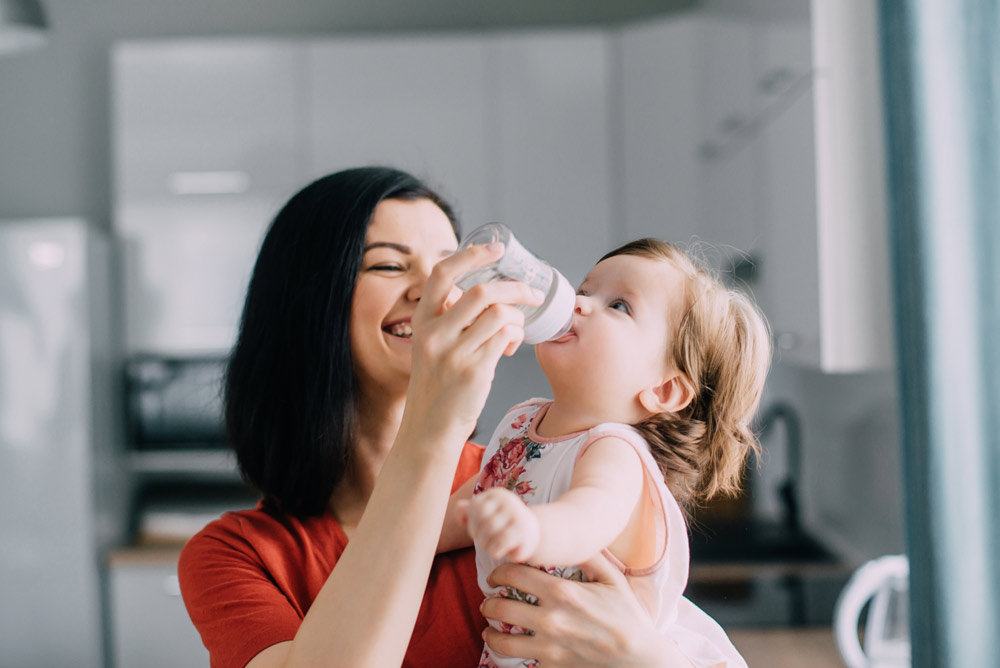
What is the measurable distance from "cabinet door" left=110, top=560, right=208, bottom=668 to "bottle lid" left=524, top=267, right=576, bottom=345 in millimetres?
2154

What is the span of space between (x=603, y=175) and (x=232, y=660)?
2138mm

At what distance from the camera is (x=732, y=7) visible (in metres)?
2.19

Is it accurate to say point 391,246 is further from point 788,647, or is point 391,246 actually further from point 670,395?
point 788,647

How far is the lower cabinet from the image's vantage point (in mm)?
2453

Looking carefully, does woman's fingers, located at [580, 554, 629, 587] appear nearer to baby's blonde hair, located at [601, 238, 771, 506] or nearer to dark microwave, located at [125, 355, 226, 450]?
baby's blonde hair, located at [601, 238, 771, 506]

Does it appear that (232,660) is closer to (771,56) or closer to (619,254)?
(619,254)

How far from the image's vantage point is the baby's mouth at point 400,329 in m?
0.88

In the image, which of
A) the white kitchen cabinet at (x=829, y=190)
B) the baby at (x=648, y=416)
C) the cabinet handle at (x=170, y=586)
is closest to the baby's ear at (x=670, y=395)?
the baby at (x=648, y=416)

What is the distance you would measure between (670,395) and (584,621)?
225 mm

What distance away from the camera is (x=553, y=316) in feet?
2.23

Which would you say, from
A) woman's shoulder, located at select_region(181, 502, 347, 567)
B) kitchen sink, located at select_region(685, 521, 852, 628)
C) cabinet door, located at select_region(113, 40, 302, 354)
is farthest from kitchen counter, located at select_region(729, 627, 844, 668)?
cabinet door, located at select_region(113, 40, 302, 354)

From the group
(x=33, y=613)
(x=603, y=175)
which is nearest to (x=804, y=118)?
(x=603, y=175)

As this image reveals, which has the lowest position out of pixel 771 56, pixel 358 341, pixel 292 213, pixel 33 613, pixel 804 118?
pixel 33 613

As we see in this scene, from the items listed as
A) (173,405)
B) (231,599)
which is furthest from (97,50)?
(231,599)
